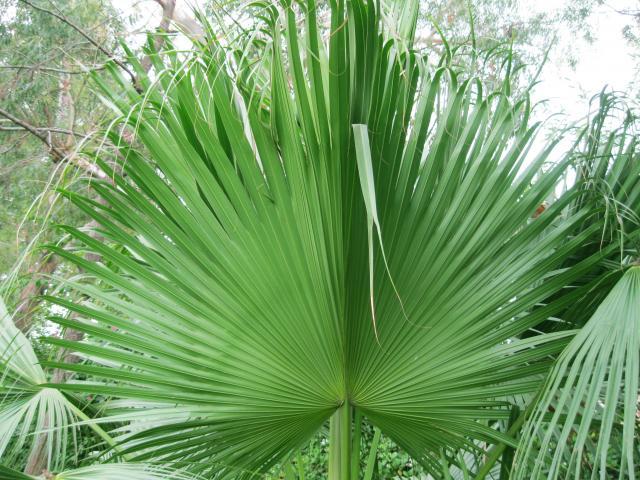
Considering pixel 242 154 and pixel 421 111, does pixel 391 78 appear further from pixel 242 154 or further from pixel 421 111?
pixel 242 154

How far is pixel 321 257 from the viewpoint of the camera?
1.37 meters

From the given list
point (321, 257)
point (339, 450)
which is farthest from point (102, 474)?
point (339, 450)

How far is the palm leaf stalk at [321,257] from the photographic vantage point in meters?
1.35

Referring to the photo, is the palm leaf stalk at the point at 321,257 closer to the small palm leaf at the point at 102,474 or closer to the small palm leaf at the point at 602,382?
the small palm leaf at the point at 602,382

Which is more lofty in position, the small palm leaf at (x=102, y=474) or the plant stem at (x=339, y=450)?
the plant stem at (x=339, y=450)

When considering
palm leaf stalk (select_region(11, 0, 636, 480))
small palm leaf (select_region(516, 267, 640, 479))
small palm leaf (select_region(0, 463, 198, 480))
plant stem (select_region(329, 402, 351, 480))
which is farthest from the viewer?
plant stem (select_region(329, 402, 351, 480))

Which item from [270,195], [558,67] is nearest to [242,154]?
[270,195]

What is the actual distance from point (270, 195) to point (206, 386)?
45cm

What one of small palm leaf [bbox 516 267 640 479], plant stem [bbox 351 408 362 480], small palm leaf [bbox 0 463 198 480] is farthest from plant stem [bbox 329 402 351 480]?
small palm leaf [bbox 0 463 198 480]

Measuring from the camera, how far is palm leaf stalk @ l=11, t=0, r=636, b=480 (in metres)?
1.35

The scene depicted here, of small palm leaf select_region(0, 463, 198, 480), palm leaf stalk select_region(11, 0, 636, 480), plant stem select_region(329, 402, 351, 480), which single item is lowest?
small palm leaf select_region(0, 463, 198, 480)

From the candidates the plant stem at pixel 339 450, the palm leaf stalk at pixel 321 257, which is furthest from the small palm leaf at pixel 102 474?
the plant stem at pixel 339 450

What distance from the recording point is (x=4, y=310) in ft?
5.40

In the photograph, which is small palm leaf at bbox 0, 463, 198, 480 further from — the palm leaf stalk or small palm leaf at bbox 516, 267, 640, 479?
small palm leaf at bbox 516, 267, 640, 479
